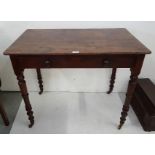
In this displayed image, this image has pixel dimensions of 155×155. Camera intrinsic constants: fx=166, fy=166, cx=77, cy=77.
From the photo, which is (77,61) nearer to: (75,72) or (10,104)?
(75,72)

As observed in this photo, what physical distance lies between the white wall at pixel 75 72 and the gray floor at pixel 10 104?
3.4 inches

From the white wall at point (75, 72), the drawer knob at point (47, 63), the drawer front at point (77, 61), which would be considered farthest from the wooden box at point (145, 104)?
the drawer knob at point (47, 63)

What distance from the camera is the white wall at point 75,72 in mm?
1545

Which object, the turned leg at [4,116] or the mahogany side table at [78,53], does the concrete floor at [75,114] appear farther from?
the mahogany side table at [78,53]

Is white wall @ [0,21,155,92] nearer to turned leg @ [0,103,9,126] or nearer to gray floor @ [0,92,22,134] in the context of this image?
gray floor @ [0,92,22,134]

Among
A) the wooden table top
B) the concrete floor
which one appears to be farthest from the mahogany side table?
the concrete floor

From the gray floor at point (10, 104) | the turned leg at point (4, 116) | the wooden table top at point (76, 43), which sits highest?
the wooden table top at point (76, 43)

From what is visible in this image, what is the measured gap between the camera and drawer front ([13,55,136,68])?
1.08 meters

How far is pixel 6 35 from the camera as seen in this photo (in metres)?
1.60

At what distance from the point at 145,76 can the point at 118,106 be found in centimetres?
46

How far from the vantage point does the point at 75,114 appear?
162 centimetres

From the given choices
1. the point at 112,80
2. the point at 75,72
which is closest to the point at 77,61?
the point at 75,72
